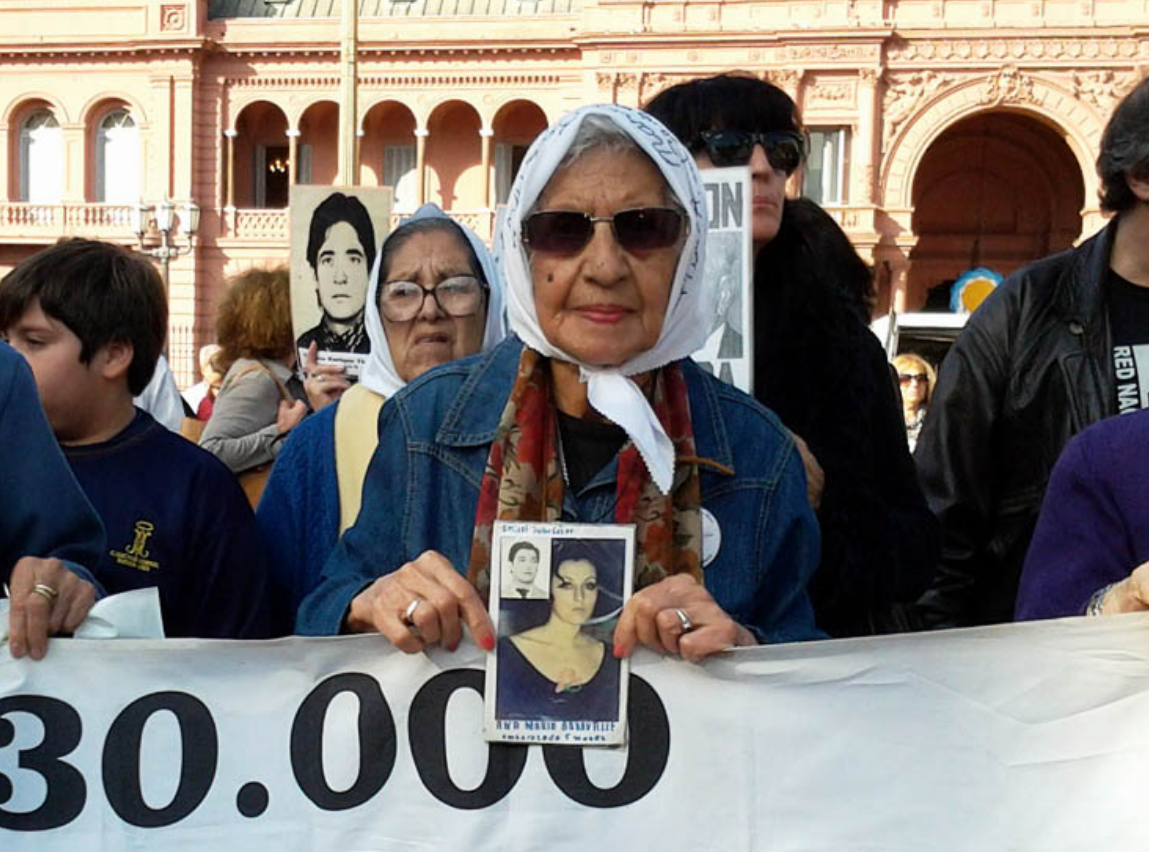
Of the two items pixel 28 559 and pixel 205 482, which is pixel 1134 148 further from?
pixel 28 559

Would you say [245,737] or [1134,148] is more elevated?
[1134,148]

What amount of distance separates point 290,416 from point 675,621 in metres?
2.91

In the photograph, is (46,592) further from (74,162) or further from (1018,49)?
(74,162)

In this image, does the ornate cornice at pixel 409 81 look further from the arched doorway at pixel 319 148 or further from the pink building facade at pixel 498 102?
the arched doorway at pixel 319 148

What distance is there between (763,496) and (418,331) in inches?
51.3

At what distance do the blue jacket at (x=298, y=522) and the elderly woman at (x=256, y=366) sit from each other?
1.65m

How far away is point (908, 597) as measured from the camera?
2900 millimetres

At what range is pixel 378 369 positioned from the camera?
3.19 meters

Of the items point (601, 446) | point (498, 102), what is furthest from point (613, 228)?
point (498, 102)

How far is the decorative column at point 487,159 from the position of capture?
102ft

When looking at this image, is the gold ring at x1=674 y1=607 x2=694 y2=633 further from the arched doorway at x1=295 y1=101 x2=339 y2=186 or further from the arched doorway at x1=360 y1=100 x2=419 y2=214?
the arched doorway at x1=295 y1=101 x2=339 y2=186

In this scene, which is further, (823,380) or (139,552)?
(823,380)

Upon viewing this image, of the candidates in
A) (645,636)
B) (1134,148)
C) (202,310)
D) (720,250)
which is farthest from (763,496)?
(202,310)

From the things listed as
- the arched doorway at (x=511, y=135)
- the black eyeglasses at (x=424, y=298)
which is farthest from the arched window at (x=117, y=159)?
the black eyeglasses at (x=424, y=298)
